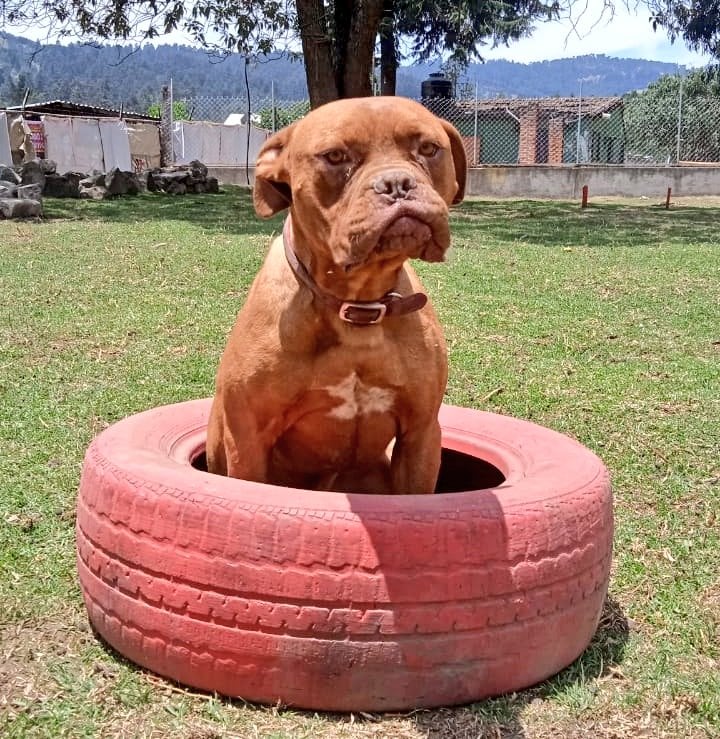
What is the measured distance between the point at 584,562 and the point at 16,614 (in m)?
1.88

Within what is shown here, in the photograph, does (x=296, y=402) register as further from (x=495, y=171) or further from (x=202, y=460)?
(x=495, y=171)

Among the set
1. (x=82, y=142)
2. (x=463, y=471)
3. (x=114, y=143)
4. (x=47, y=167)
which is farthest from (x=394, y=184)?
(x=114, y=143)

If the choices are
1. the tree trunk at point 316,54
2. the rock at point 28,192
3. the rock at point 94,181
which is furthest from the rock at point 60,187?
the tree trunk at point 316,54

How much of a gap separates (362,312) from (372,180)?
43 cm

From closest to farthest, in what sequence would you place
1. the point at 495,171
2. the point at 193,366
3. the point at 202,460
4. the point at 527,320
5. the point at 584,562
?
the point at 584,562
the point at 202,460
the point at 193,366
the point at 527,320
the point at 495,171

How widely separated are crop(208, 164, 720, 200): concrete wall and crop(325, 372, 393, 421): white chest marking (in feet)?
65.7

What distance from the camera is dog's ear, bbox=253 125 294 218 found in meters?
2.64

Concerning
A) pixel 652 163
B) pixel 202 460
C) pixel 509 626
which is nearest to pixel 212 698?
pixel 509 626

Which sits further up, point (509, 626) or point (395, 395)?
point (395, 395)

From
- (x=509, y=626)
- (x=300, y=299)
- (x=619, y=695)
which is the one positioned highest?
(x=300, y=299)

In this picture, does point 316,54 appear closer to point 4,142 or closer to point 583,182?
point 583,182

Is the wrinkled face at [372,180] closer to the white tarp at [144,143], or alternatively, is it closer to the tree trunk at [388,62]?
the tree trunk at [388,62]

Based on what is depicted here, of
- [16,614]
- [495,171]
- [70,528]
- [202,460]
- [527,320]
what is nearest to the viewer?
[16,614]

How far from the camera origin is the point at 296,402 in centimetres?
266
